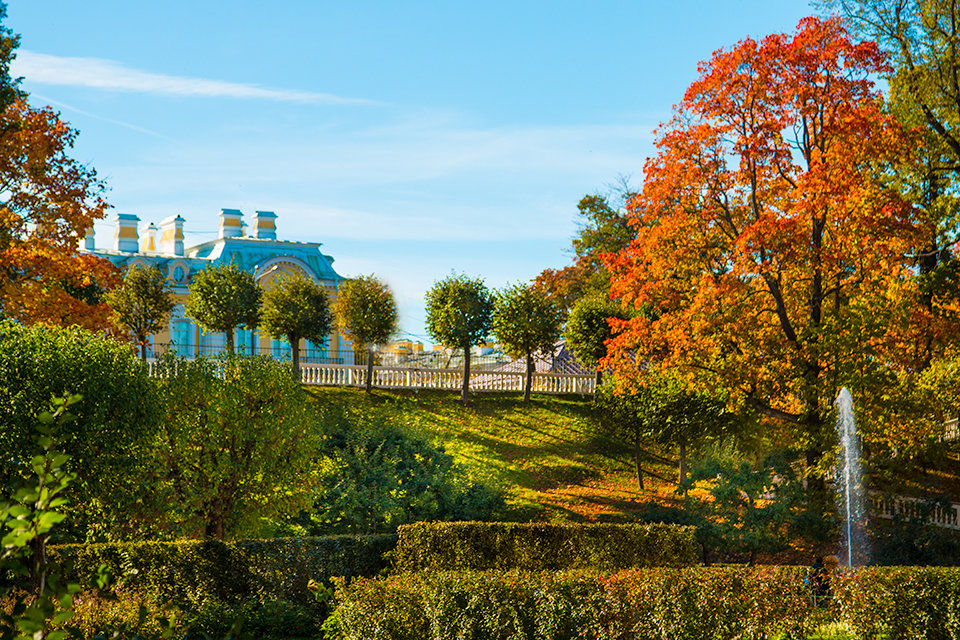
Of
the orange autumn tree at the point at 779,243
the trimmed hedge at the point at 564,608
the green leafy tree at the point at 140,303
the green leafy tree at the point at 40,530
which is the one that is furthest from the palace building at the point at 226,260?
the green leafy tree at the point at 40,530

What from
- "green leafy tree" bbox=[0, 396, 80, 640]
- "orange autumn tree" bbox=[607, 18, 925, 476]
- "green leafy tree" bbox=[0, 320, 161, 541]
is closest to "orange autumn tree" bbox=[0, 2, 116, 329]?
"green leafy tree" bbox=[0, 320, 161, 541]

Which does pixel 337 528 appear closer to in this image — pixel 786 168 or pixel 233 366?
pixel 233 366

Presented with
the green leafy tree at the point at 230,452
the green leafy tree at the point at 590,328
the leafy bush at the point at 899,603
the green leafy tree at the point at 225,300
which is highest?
the green leafy tree at the point at 225,300

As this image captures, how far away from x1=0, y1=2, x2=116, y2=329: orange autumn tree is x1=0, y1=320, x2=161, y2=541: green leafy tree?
25.0ft

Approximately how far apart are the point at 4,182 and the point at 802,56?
62.1 feet

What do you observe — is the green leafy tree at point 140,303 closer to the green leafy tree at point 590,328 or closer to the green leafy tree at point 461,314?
the green leafy tree at point 461,314

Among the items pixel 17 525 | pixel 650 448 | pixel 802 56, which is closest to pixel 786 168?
pixel 802 56

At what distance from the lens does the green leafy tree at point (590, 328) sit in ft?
104

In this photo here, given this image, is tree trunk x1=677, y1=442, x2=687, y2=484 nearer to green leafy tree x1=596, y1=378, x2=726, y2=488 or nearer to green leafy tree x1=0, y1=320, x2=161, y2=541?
green leafy tree x1=596, y1=378, x2=726, y2=488

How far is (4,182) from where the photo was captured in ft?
71.5

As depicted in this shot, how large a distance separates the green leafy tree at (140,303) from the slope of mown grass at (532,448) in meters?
7.16

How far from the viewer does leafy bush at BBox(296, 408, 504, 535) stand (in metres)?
17.5

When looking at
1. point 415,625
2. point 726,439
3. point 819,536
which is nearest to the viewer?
point 415,625

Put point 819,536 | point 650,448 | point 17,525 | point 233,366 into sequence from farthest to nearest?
point 650,448 → point 819,536 → point 233,366 → point 17,525
